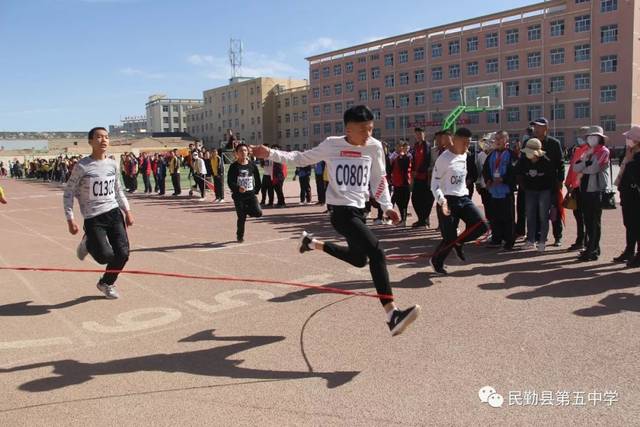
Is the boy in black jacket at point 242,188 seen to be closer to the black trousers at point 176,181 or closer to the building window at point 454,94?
the black trousers at point 176,181

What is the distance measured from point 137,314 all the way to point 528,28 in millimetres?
70110

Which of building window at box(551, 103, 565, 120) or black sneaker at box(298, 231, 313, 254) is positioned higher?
building window at box(551, 103, 565, 120)

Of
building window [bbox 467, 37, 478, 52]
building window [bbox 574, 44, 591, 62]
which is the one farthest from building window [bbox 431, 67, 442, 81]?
building window [bbox 574, 44, 591, 62]

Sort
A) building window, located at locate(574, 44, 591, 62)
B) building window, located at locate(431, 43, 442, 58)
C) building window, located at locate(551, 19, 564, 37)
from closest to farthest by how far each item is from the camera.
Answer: building window, located at locate(574, 44, 591, 62), building window, located at locate(551, 19, 564, 37), building window, located at locate(431, 43, 442, 58)

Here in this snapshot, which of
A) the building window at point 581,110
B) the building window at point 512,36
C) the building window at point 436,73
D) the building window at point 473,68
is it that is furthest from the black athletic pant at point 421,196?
the building window at point 436,73

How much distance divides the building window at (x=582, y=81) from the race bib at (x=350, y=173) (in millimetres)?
65321

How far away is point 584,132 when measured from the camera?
799 centimetres

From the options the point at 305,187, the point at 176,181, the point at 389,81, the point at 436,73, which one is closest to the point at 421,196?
the point at 305,187

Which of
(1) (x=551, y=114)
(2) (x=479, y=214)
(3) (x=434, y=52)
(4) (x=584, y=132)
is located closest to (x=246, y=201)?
(2) (x=479, y=214)

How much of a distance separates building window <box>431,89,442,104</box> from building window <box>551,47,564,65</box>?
50.8 feet

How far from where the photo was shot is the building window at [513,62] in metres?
67.0

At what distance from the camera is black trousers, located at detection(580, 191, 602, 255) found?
7.71m

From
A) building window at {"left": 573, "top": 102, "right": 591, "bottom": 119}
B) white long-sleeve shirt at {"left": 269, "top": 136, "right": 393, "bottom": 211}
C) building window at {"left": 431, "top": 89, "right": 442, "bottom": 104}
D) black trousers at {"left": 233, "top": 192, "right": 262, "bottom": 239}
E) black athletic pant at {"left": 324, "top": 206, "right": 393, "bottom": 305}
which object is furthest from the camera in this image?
building window at {"left": 431, "top": 89, "right": 442, "bottom": 104}

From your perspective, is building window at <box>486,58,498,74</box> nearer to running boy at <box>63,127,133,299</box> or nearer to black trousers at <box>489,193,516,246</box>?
black trousers at <box>489,193,516,246</box>
